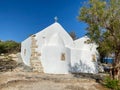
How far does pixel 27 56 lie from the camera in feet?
120

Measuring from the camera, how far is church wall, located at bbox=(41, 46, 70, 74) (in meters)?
32.0

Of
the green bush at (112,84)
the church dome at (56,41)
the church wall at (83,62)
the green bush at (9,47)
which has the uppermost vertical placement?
the green bush at (9,47)

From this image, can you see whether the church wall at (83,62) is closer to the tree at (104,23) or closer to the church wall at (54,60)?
the church wall at (54,60)

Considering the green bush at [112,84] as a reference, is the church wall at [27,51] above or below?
above

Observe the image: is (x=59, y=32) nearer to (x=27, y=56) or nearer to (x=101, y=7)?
(x=27, y=56)

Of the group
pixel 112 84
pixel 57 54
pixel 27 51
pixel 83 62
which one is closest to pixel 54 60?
pixel 57 54

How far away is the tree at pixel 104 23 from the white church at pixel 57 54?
23.5 feet

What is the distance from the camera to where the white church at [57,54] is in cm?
3219

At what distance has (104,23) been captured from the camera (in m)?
22.3

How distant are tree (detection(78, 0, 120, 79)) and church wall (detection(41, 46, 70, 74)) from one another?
9.97 m

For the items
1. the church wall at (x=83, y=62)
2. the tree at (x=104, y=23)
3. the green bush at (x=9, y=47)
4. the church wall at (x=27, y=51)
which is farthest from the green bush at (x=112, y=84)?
the green bush at (x=9, y=47)

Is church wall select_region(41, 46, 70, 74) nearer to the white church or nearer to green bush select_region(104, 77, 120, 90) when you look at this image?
the white church

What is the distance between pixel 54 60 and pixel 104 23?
39.0ft

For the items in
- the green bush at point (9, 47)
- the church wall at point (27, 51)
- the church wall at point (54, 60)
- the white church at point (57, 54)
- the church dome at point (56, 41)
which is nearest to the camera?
the church wall at point (54, 60)
